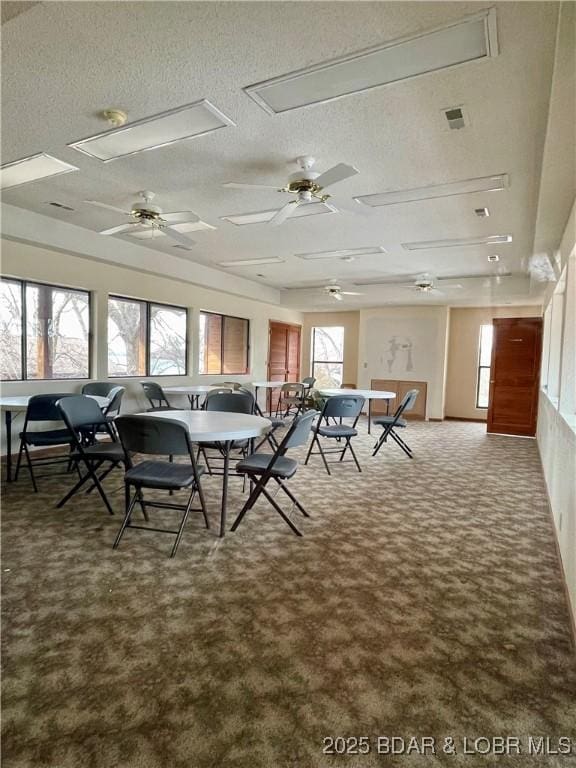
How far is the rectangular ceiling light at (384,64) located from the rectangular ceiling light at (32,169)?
79.5 inches

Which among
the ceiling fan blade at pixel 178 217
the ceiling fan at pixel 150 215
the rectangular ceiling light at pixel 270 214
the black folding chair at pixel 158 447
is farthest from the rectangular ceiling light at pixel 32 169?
the black folding chair at pixel 158 447

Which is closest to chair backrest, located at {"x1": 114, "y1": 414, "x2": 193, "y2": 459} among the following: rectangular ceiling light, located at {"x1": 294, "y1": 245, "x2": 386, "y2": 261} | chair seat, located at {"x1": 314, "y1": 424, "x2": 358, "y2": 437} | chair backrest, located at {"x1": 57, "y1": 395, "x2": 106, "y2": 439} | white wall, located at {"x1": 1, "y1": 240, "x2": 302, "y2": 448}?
chair backrest, located at {"x1": 57, "y1": 395, "x2": 106, "y2": 439}

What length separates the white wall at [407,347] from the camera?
352 inches

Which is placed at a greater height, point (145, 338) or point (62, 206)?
point (62, 206)

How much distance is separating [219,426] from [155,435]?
48 cm

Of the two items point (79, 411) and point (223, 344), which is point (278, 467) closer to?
point (79, 411)

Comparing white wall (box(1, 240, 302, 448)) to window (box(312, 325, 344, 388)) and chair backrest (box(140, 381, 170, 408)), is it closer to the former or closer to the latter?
chair backrest (box(140, 381, 170, 408))

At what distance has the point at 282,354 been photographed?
10148mm

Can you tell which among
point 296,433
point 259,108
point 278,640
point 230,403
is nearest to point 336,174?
point 259,108

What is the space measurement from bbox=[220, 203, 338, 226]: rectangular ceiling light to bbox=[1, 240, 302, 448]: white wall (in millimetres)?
2181

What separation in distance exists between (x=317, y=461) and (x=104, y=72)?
4139mm

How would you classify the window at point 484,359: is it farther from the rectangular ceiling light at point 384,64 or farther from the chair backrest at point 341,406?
the rectangular ceiling light at point 384,64

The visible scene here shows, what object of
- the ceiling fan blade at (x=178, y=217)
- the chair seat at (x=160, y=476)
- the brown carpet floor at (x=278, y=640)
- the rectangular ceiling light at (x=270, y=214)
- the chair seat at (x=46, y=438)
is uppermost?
the rectangular ceiling light at (x=270, y=214)

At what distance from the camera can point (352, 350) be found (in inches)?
414
